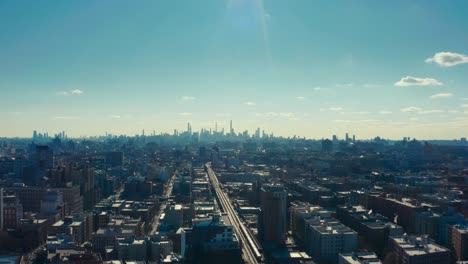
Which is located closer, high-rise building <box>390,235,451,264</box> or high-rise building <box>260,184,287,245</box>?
high-rise building <box>390,235,451,264</box>

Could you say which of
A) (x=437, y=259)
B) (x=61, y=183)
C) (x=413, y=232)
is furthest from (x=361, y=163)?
(x=437, y=259)

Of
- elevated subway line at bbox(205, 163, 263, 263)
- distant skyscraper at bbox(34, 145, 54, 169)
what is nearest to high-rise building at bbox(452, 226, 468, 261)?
elevated subway line at bbox(205, 163, 263, 263)

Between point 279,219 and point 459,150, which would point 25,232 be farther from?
point 459,150

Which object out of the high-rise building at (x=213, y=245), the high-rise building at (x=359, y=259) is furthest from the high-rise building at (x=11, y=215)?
the high-rise building at (x=359, y=259)

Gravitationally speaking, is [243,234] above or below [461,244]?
below

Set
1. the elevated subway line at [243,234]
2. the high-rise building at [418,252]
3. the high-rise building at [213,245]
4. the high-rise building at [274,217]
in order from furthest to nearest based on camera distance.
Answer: the high-rise building at [274,217]
the elevated subway line at [243,234]
the high-rise building at [418,252]
the high-rise building at [213,245]

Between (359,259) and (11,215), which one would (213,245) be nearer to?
(359,259)

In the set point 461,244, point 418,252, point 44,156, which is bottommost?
point 461,244

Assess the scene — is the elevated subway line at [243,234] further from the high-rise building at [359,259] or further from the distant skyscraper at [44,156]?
the distant skyscraper at [44,156]

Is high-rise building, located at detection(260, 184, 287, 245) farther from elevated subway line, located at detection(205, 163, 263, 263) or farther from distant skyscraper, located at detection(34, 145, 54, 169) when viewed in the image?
distant skyscraper, located at detection(34, 145, 54, 169)

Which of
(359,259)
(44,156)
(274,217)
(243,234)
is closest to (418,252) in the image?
(359,259)

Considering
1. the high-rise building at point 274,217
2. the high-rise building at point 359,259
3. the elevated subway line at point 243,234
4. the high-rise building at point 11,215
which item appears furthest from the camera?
the high-rise building at point 11,215
